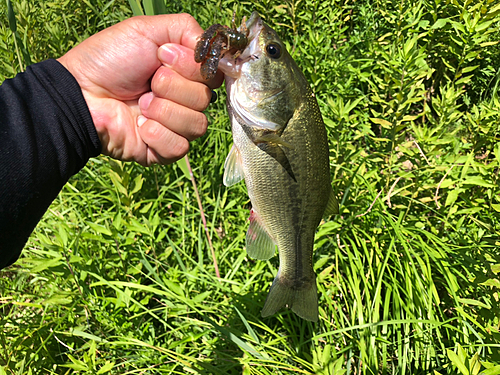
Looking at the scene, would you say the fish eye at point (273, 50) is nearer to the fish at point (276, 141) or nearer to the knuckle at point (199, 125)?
the fish at point (276, 141)

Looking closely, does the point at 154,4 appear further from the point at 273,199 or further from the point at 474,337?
the point at 474,337

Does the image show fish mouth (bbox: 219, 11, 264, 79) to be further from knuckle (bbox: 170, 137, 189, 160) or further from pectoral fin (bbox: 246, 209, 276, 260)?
pectoral fin (bbox: 246, 209, 276, 260)

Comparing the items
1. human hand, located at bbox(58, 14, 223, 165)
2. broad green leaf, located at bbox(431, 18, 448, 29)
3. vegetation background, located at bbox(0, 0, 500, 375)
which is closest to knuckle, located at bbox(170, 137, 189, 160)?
human hand, located at bbox(58, 14, 223, 165)

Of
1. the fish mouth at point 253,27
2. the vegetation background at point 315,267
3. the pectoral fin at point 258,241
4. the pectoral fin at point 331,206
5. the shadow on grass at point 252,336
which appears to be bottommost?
the shadow on grass at point 252,336

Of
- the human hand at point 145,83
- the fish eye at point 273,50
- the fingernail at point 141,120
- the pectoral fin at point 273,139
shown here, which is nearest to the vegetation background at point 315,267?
the human hand at point 145,83

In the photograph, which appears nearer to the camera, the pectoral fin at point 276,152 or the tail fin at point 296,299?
the pectoral fin at point 276,152

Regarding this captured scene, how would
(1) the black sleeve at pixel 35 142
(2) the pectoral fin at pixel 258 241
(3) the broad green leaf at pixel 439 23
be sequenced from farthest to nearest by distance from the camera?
(3) the broad green leaf at pixel 439 23
(2) the pectoral fin at pixel 258 241
(1) the black sleeve at pixel 35 142
